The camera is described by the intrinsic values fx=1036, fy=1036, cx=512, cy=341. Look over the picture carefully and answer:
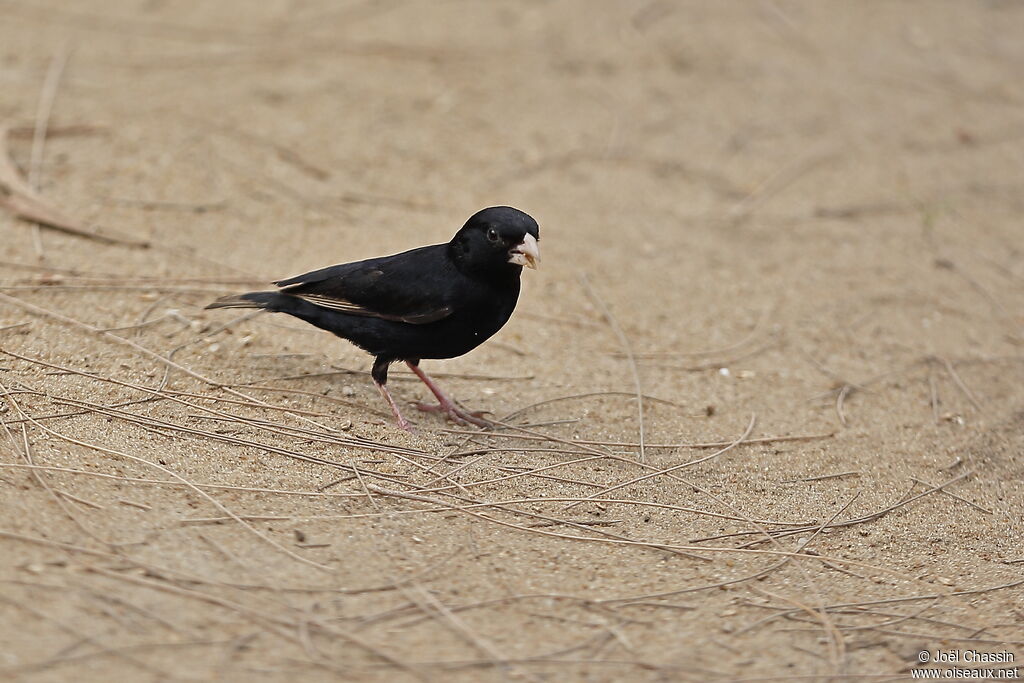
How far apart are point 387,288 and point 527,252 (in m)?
0.66

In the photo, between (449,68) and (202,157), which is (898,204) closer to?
(449,68)

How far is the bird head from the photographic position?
4.04m

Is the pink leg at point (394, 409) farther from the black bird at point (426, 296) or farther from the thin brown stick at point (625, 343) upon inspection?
the thin brown stick at point (625, 343)

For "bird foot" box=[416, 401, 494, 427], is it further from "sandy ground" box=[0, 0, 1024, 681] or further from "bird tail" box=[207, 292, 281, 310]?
"bird tail" box=[207, 292, 281, 310]

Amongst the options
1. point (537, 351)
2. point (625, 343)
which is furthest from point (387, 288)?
point (625, 343)

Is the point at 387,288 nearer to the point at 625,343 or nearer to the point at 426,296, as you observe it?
the point at 426,296

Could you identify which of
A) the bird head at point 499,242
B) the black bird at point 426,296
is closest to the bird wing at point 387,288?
the black bird at point 426,296

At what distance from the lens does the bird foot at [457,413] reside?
14.6 ft

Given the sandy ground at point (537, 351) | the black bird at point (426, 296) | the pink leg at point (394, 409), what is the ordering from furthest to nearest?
the pink leg at point (394, 409) → the black bird at point (426, 296) → the sandy ground at point (537, 351)

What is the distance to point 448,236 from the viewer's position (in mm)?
6160

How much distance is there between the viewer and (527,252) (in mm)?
4008

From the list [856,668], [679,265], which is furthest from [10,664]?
[679,265]

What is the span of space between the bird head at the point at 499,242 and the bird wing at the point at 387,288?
0.15 meters

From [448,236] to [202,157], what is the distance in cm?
178
